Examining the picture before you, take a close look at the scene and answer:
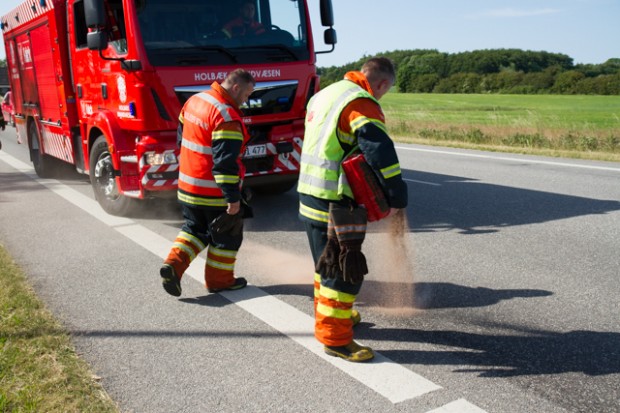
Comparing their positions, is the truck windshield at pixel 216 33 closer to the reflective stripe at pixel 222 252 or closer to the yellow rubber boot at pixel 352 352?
the reflective stripe at pixel 222 252

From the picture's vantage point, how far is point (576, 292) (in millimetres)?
4578

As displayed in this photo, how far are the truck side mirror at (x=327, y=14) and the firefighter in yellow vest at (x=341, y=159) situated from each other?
4547 mm

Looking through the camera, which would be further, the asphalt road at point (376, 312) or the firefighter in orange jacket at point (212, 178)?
the firefighter in orange jacket at point (212, 178)

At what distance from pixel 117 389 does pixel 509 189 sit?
6.98m

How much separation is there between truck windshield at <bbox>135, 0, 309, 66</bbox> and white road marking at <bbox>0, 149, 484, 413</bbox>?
1.87 meters

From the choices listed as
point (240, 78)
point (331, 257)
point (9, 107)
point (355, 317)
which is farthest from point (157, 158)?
point (9, 107)

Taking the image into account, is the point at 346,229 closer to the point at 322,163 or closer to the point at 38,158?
the point at 322,163

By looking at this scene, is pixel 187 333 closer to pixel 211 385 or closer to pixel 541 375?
pixel 211 385

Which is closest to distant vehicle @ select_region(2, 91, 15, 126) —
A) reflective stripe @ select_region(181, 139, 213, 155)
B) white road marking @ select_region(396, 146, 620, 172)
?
white road marking @ select_region(396, 146, 620, 172)

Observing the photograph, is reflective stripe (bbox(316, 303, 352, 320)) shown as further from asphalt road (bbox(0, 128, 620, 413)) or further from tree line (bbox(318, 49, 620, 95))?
tree line (bbox(318, 49, 620, 95))

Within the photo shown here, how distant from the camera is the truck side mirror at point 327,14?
310 inches

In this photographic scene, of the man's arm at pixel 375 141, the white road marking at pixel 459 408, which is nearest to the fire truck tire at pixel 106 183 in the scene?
the man's arm at pixel 375 141

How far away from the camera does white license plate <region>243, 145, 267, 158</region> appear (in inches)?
279

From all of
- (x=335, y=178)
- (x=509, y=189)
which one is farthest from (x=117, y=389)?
(x=509, y=189)
